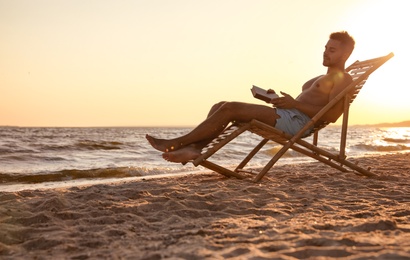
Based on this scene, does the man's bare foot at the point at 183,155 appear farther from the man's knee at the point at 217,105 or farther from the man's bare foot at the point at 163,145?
the man's knee at the point at 217,105

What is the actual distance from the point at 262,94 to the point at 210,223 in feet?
7.27

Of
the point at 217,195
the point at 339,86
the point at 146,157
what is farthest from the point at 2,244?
the point at 146,157

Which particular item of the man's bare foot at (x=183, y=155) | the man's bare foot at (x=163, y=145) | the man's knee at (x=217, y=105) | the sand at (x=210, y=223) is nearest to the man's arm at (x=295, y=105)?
the man's knee at (x=217, y=105)

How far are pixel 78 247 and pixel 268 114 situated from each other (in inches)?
117

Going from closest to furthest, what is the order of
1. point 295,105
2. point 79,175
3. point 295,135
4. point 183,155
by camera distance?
1. point 183,155
2. point 295,135
3. point 295,105
4. point 79,175

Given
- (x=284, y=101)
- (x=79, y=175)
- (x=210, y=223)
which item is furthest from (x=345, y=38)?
(x=79, y=175)

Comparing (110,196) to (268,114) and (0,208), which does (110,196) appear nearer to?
(0,208)

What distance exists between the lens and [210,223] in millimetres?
2934

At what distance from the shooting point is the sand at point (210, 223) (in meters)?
2.30

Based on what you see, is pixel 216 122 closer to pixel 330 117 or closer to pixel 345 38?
pixel 330 117

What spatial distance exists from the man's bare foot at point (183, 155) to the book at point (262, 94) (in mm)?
900

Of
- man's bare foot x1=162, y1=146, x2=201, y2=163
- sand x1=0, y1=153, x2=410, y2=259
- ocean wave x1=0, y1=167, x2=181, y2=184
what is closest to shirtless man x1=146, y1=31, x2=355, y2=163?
man's bare foot x1=162, y1=146, x2=201, y2=163

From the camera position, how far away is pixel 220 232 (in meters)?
2.66

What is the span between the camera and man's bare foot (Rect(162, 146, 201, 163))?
4.40 m
